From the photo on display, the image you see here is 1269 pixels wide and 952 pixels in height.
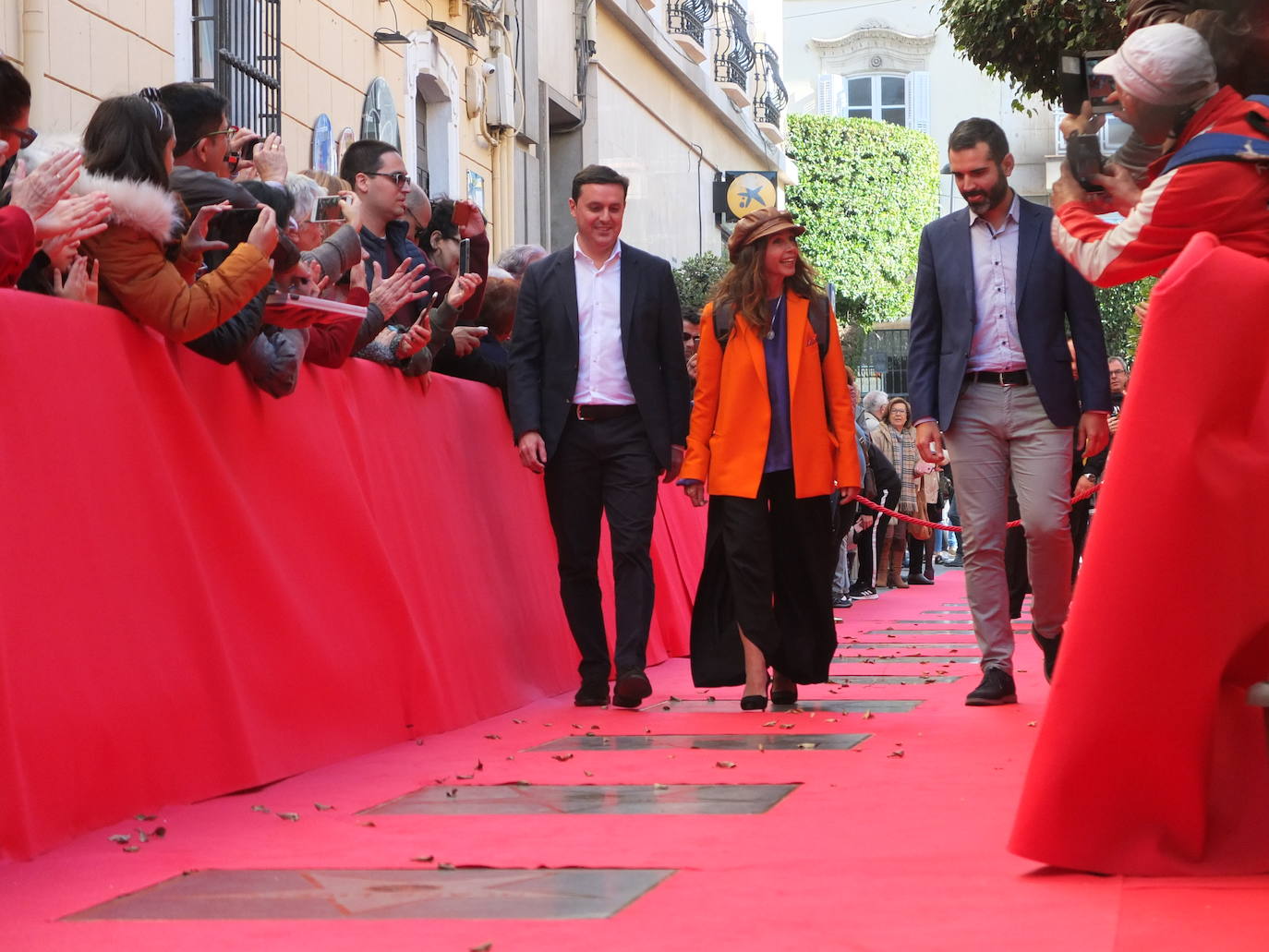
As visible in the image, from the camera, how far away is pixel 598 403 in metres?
8.30

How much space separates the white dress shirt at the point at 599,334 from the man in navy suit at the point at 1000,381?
1.30 metres

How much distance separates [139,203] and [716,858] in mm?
2450

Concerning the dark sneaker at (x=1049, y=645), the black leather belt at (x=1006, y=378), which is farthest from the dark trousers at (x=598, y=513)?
the dark sneaker at (x=1049, y=645)

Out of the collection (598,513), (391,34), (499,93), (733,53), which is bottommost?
(598,513)

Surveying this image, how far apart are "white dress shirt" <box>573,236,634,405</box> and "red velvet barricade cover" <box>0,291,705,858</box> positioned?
61 cm

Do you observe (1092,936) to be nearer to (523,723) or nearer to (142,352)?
(142,352)

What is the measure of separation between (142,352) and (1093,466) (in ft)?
28.1

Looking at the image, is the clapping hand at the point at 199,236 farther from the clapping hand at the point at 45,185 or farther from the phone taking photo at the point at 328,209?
the phone taking photo at the point at 328,209

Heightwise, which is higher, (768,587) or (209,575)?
(209,575)

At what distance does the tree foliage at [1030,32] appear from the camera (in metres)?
14.5

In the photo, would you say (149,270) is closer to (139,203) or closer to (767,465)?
(139,203)

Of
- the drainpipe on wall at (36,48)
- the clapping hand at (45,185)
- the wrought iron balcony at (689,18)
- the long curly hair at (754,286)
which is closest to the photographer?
the clapping hand at (45,185)

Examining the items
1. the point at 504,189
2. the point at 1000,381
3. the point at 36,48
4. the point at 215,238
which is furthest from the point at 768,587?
the point at 504,189

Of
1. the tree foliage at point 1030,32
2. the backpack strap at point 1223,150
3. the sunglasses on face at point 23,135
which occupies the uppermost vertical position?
the tree foliage at point 1030,32
